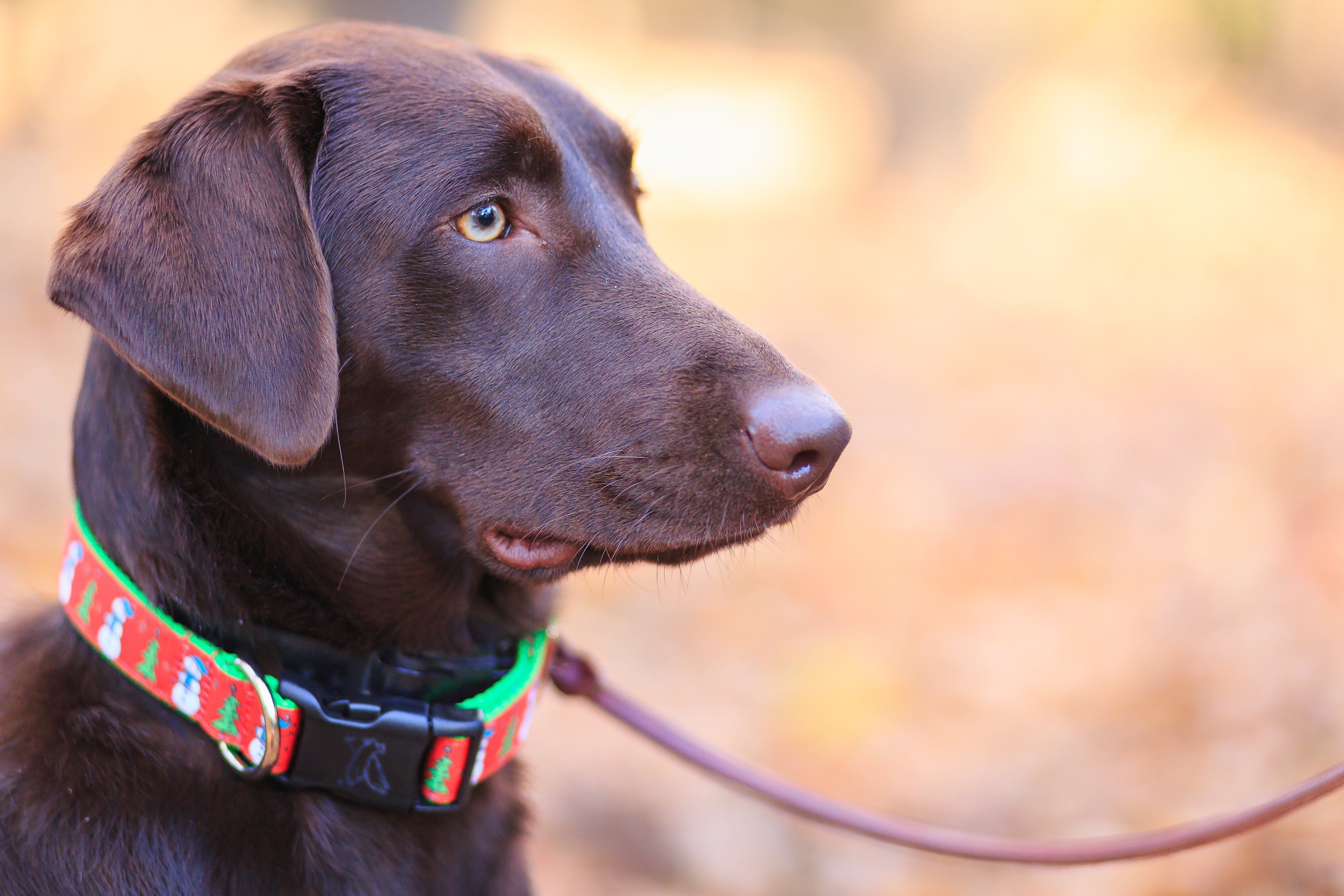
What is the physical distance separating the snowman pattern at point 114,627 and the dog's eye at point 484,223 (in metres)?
0.85

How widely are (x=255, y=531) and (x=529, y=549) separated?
48 cm

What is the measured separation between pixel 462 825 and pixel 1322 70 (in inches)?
474

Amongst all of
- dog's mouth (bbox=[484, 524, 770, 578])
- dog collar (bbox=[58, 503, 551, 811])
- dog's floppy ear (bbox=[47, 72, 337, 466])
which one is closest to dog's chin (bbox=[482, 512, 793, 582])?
dog's mouth (bbox=[484, 524, 770, 578])

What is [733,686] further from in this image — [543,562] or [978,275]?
[978,275]

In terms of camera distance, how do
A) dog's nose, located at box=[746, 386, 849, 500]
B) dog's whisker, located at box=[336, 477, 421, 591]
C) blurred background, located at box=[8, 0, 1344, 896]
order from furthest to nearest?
blurred background, located at box=[8, 0, 1344, 896], dog's whisker, located at box=[336, 477, 421, 591], dog's nose, located at box=[746, 386, 849, 500]

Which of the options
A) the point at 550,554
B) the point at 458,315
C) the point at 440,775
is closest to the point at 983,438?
the point at 550,554

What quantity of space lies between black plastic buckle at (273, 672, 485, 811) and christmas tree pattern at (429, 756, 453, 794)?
19 millimetres

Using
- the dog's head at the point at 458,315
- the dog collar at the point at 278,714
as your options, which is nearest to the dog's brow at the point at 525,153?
the dog's head at the point at 458,315

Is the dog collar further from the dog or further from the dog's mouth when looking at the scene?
the dog's mouth

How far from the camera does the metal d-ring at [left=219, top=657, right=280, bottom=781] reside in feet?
5.71

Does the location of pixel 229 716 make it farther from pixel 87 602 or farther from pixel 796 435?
pixel 796 435

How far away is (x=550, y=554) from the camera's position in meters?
2.06

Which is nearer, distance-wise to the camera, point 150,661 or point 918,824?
point 150,661

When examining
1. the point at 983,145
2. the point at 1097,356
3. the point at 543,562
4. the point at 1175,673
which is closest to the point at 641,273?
the point at 543,562
